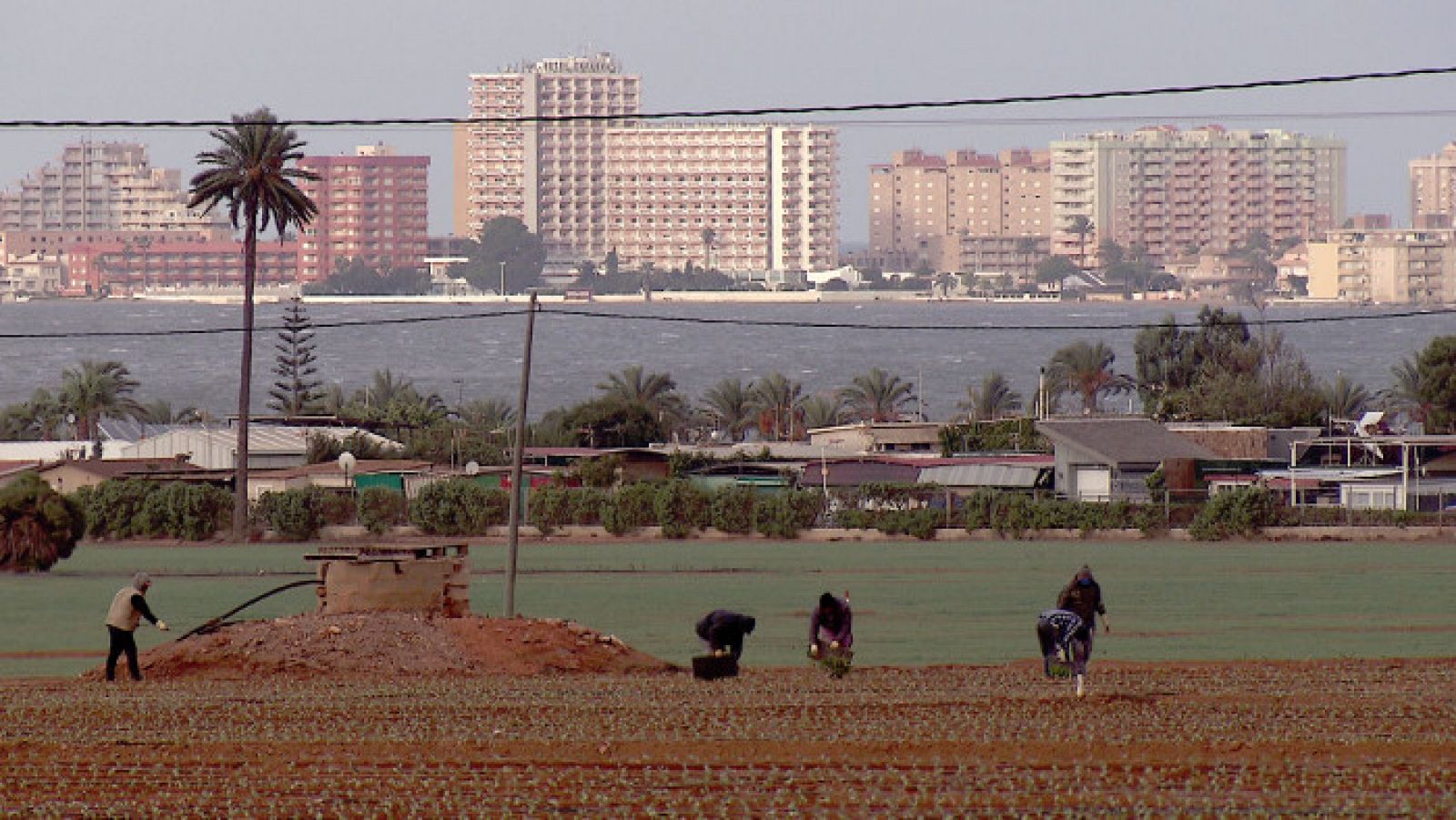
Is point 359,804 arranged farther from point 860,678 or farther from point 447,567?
point 447,567

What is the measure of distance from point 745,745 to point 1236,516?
51603 mm

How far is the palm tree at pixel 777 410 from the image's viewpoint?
124m

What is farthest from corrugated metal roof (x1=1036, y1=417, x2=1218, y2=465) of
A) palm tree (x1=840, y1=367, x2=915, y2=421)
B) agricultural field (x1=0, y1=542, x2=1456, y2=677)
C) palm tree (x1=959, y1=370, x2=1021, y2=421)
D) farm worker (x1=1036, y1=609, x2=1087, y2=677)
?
farm worker (x1=1036, y1=609, x2=1087, y2=677)

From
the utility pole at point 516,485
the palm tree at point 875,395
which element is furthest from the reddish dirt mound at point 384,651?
the palm tree at point 875,395

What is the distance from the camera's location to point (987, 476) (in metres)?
84.8

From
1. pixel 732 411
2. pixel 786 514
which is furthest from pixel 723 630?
pixel 732 411

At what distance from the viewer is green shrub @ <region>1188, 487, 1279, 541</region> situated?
73.2 meters

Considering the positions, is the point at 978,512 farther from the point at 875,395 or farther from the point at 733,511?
the point at 875,395

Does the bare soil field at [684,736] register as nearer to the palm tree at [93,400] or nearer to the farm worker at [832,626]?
the farm worker at [832,626]

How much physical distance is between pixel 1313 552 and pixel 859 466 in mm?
23757

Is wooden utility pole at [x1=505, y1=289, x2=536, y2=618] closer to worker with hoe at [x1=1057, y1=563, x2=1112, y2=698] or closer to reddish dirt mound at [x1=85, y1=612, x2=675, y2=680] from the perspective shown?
reddish dirt mound at [x1=85, y1=612, x2=675, y2=680]

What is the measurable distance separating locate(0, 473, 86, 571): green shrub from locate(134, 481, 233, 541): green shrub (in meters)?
14.8

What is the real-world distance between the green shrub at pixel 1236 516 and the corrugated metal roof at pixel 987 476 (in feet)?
35.1

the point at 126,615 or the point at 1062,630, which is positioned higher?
the point at 1062,630
